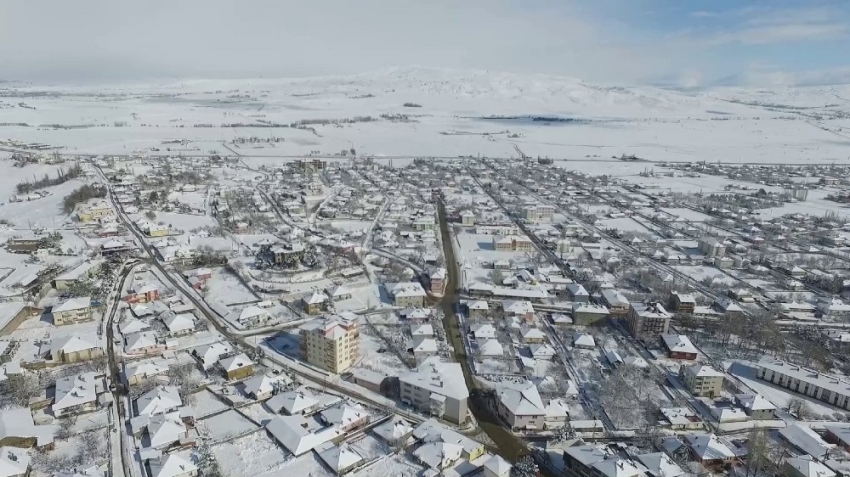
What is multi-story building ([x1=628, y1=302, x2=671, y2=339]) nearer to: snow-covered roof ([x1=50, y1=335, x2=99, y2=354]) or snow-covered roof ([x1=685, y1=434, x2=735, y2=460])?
snow-covered roof ([x1=685, y1=434, x2=735, y2=460])

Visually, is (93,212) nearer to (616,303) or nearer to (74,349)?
(74,349)

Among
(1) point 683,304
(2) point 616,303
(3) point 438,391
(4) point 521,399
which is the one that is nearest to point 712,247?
(1) point 683,304

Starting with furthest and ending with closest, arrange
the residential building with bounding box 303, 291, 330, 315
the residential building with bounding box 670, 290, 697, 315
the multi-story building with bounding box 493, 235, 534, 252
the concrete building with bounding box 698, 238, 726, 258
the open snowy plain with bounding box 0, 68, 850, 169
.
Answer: the open snowy plain with bounding box 0, 68, 850, 169
the multi-story building with bounding box 493, 235, 534, 252
the concrete building with bounding box 698, 238, 726, 258
the residential building with bounding box 670, 290, 697, 315
the residential building with bounding box 303, 291, 330, 315

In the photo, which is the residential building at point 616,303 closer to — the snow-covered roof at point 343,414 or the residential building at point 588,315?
the residential building at point 588,315

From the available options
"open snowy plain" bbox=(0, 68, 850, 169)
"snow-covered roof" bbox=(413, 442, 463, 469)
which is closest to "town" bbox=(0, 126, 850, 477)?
"snow-covered roof" bbox=(413, 442, 463, 469)

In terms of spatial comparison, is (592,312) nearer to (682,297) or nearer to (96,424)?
(682,297)

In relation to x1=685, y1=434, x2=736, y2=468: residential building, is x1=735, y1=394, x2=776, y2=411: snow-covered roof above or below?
above
